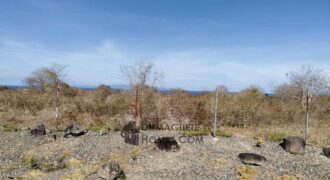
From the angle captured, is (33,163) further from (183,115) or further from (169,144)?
(183,115)

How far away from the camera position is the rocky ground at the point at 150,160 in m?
7.45

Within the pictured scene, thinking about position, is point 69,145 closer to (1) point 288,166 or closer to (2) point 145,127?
(2) point 145,127

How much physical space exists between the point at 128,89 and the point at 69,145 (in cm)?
1033

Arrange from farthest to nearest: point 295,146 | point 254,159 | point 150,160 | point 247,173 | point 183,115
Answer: point 183,115
point 295,146
point 150,160
point 254,159
point 247,173

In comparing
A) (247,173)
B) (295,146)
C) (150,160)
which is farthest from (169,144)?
(295,146)

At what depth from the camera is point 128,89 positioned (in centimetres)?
1944

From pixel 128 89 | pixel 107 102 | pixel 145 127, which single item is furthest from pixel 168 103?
pixel 128 89

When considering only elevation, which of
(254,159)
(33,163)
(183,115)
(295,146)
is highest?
(183,115)

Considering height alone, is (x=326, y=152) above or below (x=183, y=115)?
below

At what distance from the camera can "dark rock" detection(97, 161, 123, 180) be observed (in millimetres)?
7074

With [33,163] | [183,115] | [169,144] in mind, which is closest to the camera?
[33,163]

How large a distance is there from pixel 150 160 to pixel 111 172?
4.28ft

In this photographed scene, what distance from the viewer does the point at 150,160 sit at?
26.4 feet

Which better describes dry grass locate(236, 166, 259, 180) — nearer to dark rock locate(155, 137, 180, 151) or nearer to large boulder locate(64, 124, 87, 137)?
dark rock locate(155, 137, 180, 151)
